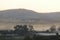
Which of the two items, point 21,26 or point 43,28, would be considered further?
point 21,26

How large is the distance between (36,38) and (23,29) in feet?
22.8

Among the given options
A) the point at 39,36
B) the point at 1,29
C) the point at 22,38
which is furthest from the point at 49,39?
the point at 1,29

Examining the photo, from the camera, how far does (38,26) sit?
106 ft

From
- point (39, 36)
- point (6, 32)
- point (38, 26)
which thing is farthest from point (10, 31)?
point (39, 36)

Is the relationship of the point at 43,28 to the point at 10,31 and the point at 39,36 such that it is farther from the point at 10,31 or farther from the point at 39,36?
the point at 39,36

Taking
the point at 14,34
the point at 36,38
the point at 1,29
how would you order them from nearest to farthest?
the point at 36,38
the point at 14,34
the point at 1,29

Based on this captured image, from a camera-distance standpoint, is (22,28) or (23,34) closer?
(23,34)

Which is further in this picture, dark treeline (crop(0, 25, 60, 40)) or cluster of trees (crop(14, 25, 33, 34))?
cluster of trees (crop(14, 25, 33, 34))

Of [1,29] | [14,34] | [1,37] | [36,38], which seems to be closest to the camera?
[36,38]

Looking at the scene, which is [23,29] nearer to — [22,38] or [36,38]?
[22,38]

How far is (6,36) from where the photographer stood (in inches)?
1222

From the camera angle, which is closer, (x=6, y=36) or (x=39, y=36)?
(x=39, y=36)

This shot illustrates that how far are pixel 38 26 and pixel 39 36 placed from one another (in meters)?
5.68

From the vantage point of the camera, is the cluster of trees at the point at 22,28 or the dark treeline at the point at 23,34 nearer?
the dark treeline at the point at 23,34
